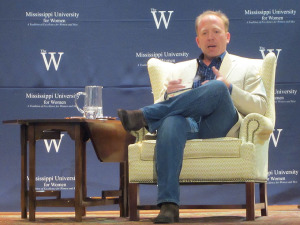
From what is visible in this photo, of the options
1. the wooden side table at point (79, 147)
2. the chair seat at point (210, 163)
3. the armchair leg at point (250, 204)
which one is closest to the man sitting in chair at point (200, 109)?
the chair seat at point (210, 163)

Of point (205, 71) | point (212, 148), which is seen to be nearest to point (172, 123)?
point (212, 148)

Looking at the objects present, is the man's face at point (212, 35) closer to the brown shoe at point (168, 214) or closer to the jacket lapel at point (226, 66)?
the jacket lapel at point (226, 66)

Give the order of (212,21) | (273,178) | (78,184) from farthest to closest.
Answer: (273,178) → (212,21) → (78,184)

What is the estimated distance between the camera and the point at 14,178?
5023 millimetres

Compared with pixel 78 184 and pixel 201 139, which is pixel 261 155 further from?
pixel 78 184

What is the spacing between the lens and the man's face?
3.93m

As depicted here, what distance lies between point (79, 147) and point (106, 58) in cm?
150

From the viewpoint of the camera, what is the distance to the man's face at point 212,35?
3.93 m

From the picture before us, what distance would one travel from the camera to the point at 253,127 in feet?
11.8

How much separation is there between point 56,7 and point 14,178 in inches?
56.5

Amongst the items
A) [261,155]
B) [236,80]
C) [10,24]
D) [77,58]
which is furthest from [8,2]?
[261,155]

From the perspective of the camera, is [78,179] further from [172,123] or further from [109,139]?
[172,123]

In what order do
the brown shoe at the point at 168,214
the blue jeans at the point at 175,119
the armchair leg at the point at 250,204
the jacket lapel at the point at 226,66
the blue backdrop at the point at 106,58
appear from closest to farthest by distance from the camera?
the brown shoe at the point at 168,214 < the blue jeans at the point at 175,119 < the armchair leg at the point at 250,204 < the jacket lapel at the point at 226,66 < the blue backdrop at the point at 106,58

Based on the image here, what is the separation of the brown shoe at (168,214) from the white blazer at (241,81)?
2.22 ft
